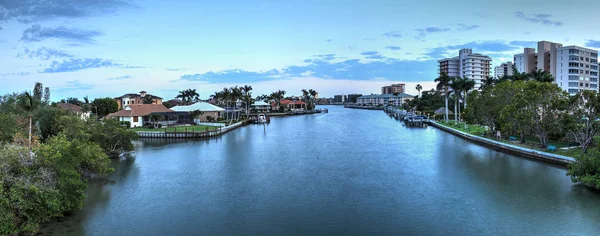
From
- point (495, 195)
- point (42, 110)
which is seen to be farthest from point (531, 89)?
point (42, 110)

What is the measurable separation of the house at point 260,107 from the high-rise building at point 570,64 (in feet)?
240

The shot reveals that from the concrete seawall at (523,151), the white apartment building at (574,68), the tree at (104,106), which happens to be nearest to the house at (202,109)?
the tree at (104,106)

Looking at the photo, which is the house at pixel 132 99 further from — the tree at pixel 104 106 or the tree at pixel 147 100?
the tree at pixel 104 106

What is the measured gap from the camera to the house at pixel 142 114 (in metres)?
58.6

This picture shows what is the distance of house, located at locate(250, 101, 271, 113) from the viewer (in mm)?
118938

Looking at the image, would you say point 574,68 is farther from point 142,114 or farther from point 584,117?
point 142,114

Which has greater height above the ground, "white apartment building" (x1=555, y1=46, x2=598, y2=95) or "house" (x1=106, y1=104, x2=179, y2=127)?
"white apartment building" (x1=555, y1=46, x2=598, y2=95)

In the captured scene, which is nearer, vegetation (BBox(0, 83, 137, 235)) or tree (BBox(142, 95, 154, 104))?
vegetation (BBox(0, 83, 137, 235))

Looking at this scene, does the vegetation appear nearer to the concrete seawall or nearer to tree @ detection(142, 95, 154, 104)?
the concrete seawall

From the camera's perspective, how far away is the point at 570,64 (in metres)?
80.0

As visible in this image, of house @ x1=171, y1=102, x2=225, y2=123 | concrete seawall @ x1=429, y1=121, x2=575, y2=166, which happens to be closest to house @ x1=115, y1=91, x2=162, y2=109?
house @ x1=171, y1=102, x2=225, y2=123

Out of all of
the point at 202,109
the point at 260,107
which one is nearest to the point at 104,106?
the point at 202,109

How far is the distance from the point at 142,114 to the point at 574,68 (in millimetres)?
83991

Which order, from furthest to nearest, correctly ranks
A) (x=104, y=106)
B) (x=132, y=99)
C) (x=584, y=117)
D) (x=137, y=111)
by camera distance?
(x=132, y=99)
(x=104, y=106)
(x=137, y=111)
(x=584, y=117)
